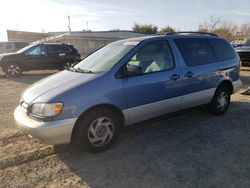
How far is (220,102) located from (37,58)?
1077 cm

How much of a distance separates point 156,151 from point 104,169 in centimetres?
94

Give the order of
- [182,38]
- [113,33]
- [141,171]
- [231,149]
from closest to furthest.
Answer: [141,171]
[231,149]
[182,38]
[113,33]

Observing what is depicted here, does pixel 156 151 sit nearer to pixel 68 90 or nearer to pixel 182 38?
pixel 68 90

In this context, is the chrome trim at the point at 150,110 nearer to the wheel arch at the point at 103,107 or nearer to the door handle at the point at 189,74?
the wheel arch at the point at 103,107

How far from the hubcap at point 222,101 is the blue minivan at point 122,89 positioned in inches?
1.9

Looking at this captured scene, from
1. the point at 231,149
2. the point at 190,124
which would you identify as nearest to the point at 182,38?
the point at 190,124

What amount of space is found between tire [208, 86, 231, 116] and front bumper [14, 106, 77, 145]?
3309mm

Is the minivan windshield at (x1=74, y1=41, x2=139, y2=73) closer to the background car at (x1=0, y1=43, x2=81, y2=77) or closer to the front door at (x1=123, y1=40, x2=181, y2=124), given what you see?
the front door at (x1=123, y1=40, x2=181, y2=124)

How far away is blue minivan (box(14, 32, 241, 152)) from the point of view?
3.69m

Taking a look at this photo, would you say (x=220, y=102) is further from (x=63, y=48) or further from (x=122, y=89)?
(x=63, y=48)

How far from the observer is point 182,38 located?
518 cm

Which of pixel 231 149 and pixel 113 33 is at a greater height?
pixel 113 33

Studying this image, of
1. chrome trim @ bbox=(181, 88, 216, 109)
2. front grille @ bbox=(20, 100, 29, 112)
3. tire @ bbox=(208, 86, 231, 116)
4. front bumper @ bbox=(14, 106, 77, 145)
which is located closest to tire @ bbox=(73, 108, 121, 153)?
front bumper @ bbox=(14, 106, 77, 145)

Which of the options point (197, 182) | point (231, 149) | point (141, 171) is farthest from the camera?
point (231, 149)
